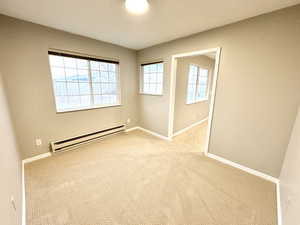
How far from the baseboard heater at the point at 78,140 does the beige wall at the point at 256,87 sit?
239cm

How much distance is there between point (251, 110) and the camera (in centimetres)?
183

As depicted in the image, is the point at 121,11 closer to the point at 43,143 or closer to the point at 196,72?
the point at 43,143

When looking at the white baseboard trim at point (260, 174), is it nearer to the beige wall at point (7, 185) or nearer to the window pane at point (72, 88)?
the beige wall at point (7, 185)

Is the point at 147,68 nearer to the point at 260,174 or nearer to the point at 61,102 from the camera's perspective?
the point at 61,102

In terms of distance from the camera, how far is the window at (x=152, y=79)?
305 centimetres

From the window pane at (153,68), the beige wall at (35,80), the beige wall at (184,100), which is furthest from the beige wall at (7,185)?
the beige wall at (184,100)

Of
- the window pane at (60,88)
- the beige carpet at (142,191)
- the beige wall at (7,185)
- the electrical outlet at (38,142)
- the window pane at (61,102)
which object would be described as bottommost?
the beige carpet at (142,191)

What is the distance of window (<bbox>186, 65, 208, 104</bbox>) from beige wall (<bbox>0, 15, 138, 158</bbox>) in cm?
242

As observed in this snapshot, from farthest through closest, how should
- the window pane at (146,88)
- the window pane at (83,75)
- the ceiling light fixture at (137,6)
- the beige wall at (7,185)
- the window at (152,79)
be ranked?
the window pane at (146,88), the window at (152,79), the window pane at (83,75), the ceiling light fixture at (137,6), the beige wall at (7,185)

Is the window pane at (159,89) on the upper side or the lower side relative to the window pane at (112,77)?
lower

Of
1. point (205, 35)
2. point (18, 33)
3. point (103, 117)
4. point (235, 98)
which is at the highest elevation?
point (205, 35)

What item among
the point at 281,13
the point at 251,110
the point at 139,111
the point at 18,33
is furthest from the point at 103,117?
the point at 281,13

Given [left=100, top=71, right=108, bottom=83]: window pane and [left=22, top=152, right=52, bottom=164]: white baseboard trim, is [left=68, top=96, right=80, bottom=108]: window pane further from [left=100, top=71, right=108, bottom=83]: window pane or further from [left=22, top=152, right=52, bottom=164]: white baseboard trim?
[left=22, top=152, right=52, bottom=164]: white baseboard trim

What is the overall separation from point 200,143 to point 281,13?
2482 mm
